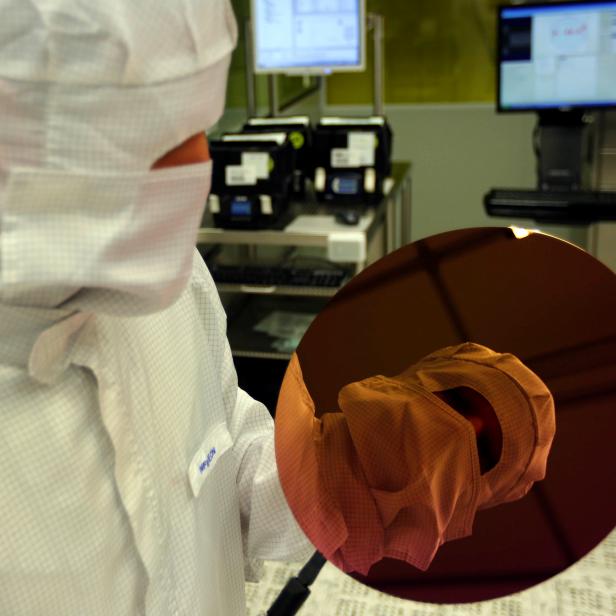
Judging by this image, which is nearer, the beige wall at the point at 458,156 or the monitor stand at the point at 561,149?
the monitor stand at the point at 561,149

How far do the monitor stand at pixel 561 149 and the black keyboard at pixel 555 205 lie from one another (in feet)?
0.68

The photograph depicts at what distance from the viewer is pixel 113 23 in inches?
23.0

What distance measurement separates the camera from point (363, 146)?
2.93 m

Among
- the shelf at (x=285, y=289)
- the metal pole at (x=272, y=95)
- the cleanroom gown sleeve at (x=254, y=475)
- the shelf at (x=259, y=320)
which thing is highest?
the metal pole at (x=272, y=95)

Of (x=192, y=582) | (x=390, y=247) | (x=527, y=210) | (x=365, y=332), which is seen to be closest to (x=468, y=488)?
(x=365, y=332)

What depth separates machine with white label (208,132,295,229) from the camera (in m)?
2.76

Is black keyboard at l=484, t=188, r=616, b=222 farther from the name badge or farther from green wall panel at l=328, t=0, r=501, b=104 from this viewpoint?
the name badge

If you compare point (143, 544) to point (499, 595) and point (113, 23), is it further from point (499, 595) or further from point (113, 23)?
point (113, 23)

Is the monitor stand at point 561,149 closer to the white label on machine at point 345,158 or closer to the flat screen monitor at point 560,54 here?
the flat screen monitor at point 560,54

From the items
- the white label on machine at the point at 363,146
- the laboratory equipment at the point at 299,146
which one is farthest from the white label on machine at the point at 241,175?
the white label on machine at the point at 363,146

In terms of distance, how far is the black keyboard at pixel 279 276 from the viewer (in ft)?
9.18

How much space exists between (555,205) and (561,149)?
43cm

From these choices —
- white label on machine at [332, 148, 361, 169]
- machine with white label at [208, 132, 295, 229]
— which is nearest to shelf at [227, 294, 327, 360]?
machine with white label at [208, 132, 295, 229]

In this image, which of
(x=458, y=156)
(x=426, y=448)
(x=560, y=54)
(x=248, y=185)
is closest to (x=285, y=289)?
(x=248, y=185)
